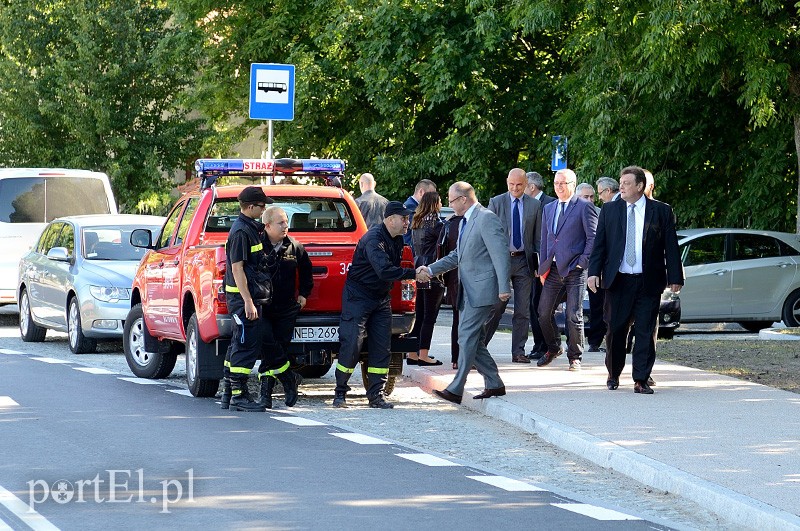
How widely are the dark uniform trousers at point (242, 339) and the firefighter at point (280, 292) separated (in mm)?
106

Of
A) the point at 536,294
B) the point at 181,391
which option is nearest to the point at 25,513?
the point at 181,391

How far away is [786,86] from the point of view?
2155 centimetres

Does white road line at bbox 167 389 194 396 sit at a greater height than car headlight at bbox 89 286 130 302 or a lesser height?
Result: lesser

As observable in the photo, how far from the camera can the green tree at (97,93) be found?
39.5 meters

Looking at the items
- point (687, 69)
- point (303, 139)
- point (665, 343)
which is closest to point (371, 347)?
point (665, 343)

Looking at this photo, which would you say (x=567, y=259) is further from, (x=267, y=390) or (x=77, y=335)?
(x=77, y=335)

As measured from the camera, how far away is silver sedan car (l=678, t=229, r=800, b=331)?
2083 cm

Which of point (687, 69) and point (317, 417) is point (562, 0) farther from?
point (317, 417)

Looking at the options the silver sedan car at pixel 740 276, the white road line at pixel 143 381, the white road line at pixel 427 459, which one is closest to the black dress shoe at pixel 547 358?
the white road line at pixel 143 381

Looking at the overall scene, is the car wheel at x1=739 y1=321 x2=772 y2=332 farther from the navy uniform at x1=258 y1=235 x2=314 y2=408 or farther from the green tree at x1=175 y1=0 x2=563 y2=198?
the navy uniform at x1=258 y1=235 x2=314 y2=408

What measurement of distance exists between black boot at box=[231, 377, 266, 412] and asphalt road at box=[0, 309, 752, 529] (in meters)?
0.15

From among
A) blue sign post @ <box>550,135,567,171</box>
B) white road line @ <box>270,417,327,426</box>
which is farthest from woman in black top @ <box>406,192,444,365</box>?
blue sign post @ <box>550,135,567,171</box>

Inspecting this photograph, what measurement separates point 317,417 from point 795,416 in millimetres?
3753

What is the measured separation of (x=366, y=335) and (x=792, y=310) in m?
10.9
